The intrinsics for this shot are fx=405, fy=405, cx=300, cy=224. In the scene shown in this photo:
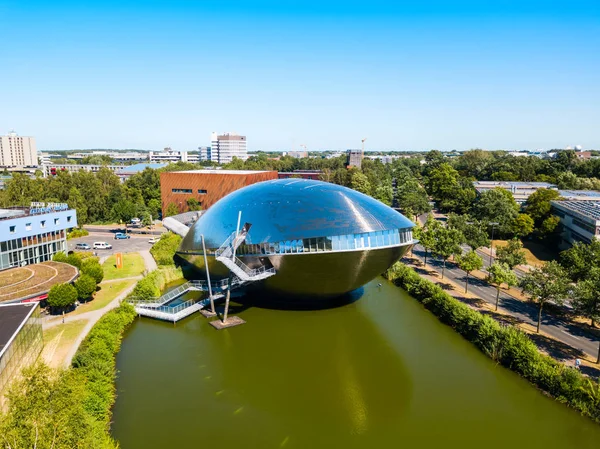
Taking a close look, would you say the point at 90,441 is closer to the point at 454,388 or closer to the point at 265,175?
the point at 454,388

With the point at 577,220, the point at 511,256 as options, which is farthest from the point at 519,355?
the point at 577,220

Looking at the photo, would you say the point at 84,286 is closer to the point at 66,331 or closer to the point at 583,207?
the point at 66,331

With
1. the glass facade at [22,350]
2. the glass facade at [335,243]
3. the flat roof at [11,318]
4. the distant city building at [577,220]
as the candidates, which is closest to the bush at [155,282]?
the glass facade at [22,350]

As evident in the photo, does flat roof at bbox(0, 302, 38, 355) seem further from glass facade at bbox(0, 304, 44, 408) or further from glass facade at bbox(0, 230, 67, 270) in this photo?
glass facade at bbox(0, 230, 67, 270)

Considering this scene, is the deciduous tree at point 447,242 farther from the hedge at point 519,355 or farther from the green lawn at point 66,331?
the green lawn at point 66,331

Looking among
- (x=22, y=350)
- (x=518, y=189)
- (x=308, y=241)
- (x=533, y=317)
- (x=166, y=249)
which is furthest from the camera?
(x=518, y=189)
